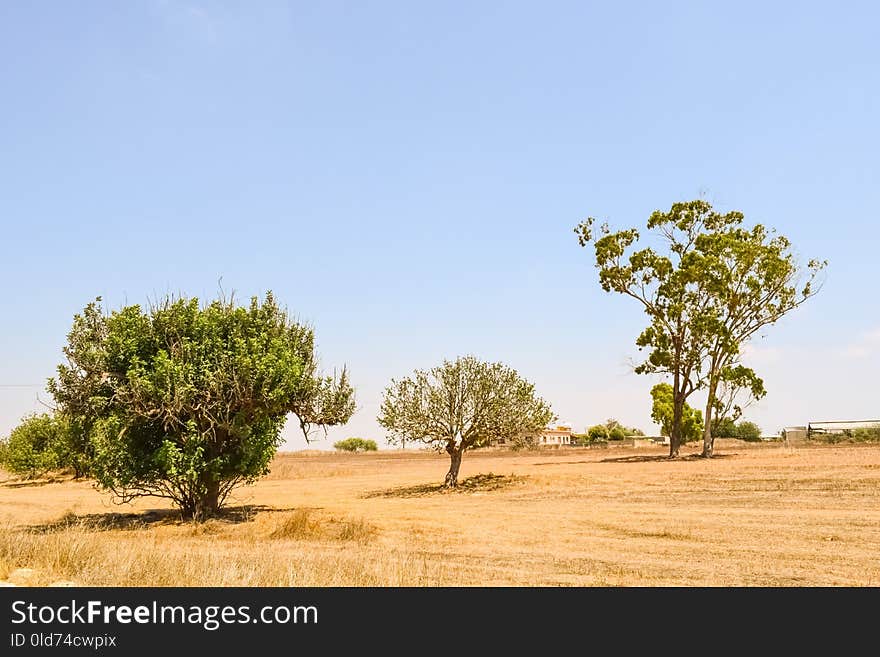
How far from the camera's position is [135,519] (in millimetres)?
33281

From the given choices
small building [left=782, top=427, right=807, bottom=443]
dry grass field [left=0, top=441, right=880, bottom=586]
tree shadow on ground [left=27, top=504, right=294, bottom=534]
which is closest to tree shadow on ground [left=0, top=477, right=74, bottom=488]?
dry grass field [left=0, top=441, right=880, bottom=586]

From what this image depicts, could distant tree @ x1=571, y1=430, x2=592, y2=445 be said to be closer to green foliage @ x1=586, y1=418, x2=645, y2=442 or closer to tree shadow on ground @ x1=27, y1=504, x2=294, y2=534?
green foliage @ x1=586, y1=418, x2=645, y2=442

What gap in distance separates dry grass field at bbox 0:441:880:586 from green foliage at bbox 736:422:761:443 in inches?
3123

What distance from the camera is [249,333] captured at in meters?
30.9

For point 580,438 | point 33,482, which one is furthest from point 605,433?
point 33,482

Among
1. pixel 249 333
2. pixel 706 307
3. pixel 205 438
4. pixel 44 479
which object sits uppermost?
pixel 706 307

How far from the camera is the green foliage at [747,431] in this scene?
126m

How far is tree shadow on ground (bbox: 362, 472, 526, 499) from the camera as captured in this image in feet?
149

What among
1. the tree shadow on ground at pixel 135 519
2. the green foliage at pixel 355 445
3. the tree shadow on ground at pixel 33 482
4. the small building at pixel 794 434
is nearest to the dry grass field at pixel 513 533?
the tree shadow on ground at pixel 135 519
